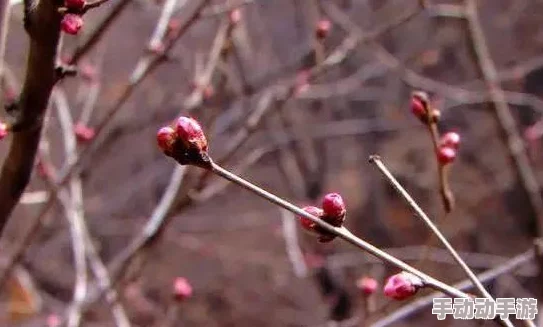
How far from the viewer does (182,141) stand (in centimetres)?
55

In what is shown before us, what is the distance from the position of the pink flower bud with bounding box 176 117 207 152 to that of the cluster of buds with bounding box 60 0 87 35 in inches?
5.5

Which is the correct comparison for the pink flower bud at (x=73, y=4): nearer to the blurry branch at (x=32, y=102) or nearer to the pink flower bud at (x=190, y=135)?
the blurry branch at (x=32, y=102)

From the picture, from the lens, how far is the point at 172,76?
3521 mm

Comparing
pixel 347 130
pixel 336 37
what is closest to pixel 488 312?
pixel 336 37

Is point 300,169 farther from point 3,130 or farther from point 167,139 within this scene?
point 167,139

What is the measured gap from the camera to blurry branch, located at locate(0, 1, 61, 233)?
0.62 metres

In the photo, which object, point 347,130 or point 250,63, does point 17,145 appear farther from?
point 347,130

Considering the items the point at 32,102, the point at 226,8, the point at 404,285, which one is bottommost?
the point at 404,285

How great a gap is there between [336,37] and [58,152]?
136 centimetres

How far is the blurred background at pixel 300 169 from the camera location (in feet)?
9.66

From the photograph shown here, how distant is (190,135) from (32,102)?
19 centimetres

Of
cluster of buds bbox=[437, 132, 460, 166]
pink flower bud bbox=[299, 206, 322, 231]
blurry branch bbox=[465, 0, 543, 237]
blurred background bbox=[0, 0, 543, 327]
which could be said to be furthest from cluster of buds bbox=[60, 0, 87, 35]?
blurred background bbox=[0, 0, 543, 327]

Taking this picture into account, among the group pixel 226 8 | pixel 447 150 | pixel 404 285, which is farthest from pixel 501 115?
pixel 404 285

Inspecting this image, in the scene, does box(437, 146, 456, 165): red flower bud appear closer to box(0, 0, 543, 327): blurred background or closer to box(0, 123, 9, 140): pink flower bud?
box(0, 123, 9, 140): pink flower bud
